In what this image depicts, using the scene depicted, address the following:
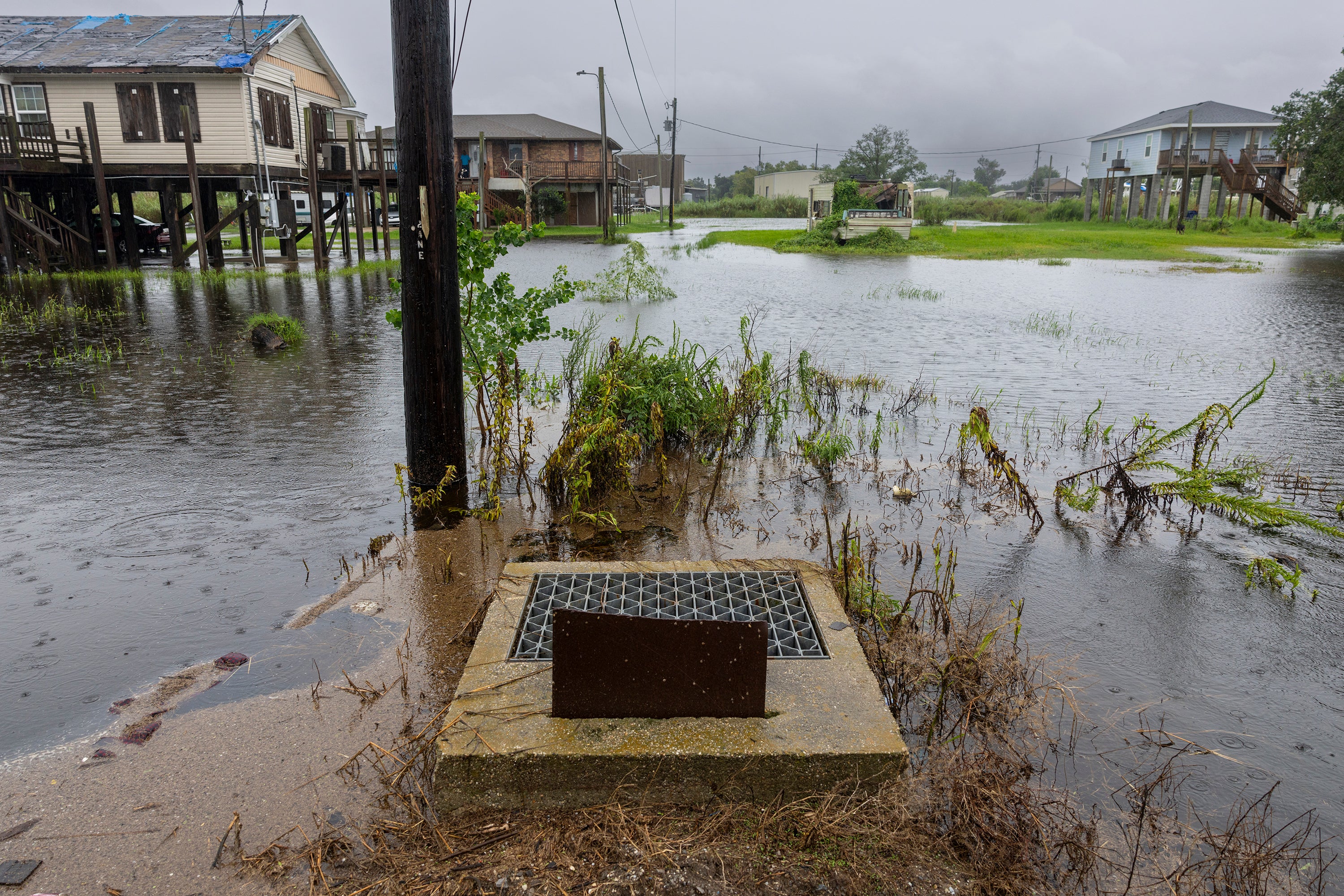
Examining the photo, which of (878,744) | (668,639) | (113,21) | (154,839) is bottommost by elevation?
(154,839)

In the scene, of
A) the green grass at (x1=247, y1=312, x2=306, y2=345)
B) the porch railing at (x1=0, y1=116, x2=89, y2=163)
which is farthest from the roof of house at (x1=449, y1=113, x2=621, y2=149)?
the green grass at (x1=247, y1=312, x2=306, y2=345)

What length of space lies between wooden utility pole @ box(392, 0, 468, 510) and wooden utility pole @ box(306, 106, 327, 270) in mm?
18055

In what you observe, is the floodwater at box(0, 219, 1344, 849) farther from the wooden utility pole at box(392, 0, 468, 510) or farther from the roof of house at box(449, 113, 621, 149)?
the roof of house at box(449, 113, 621, 149)

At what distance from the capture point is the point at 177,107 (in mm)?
21438

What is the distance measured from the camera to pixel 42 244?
20.5 m

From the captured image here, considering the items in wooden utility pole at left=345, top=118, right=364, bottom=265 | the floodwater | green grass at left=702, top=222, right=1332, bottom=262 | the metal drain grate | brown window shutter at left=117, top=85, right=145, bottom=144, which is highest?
brown window shutter at left=117, top=85, right=145, bottom=144

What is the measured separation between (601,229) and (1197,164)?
105 feet

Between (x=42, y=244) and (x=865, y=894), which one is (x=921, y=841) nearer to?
(x=865, y=894)

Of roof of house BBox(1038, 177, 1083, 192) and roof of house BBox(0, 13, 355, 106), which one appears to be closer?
roof of house BBox(0, 13, 355, 106)

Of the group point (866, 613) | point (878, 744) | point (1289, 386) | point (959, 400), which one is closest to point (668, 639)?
point (878, 744)

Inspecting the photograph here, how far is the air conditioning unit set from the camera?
24422 mm

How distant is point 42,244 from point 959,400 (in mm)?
21726

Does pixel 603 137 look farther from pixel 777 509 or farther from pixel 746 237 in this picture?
pixel 777 509

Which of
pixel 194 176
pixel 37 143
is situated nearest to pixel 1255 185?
pixel 194 176
